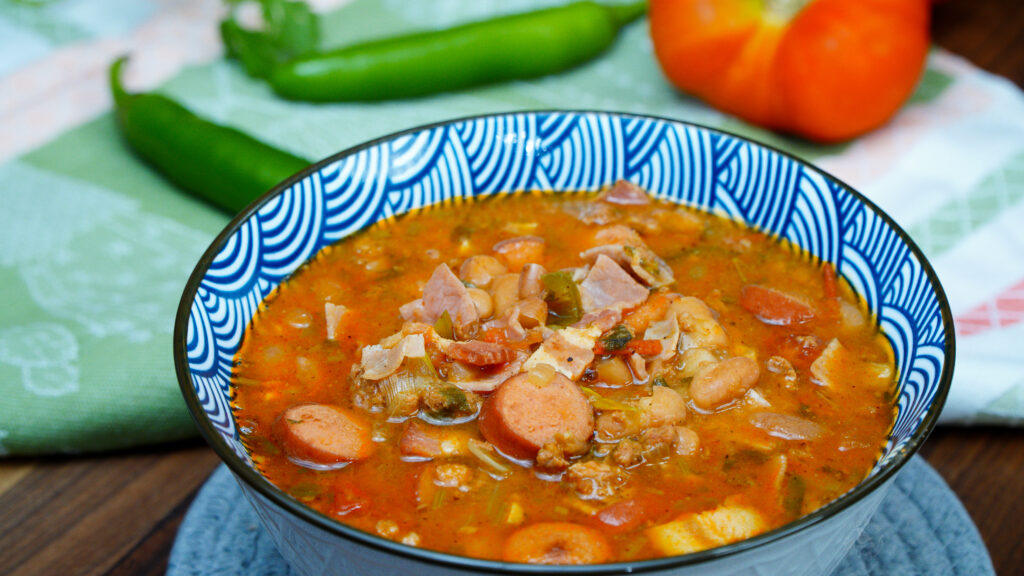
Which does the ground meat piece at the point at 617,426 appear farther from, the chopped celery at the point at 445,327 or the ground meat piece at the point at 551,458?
the chopped celery at the point at 445,327

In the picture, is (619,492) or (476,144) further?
(476,144)

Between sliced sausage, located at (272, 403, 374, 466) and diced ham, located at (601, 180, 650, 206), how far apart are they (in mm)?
971

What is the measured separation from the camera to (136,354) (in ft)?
9.11

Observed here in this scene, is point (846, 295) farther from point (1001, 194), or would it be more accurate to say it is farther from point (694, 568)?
point (1001, 194)

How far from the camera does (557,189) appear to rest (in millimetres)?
2584

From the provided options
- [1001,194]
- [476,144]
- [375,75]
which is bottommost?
[1001,194]

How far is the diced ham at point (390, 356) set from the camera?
1.89 m

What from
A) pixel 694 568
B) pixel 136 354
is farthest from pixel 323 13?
pixel 694 568

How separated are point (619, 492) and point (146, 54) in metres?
3.50

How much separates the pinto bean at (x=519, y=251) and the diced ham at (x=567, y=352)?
39 centimetres

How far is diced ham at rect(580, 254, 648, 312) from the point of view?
6.83 feet

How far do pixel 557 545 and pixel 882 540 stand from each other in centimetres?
89

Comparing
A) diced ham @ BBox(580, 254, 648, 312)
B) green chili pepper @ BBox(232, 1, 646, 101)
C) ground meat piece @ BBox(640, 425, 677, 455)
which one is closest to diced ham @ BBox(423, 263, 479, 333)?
diced ham @ BBox(580, 254, 648, 312)

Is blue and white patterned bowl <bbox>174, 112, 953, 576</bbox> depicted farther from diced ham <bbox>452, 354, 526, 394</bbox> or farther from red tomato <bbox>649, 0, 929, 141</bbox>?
red tomato <bbox>649, 0, 929, 141</bbox>
